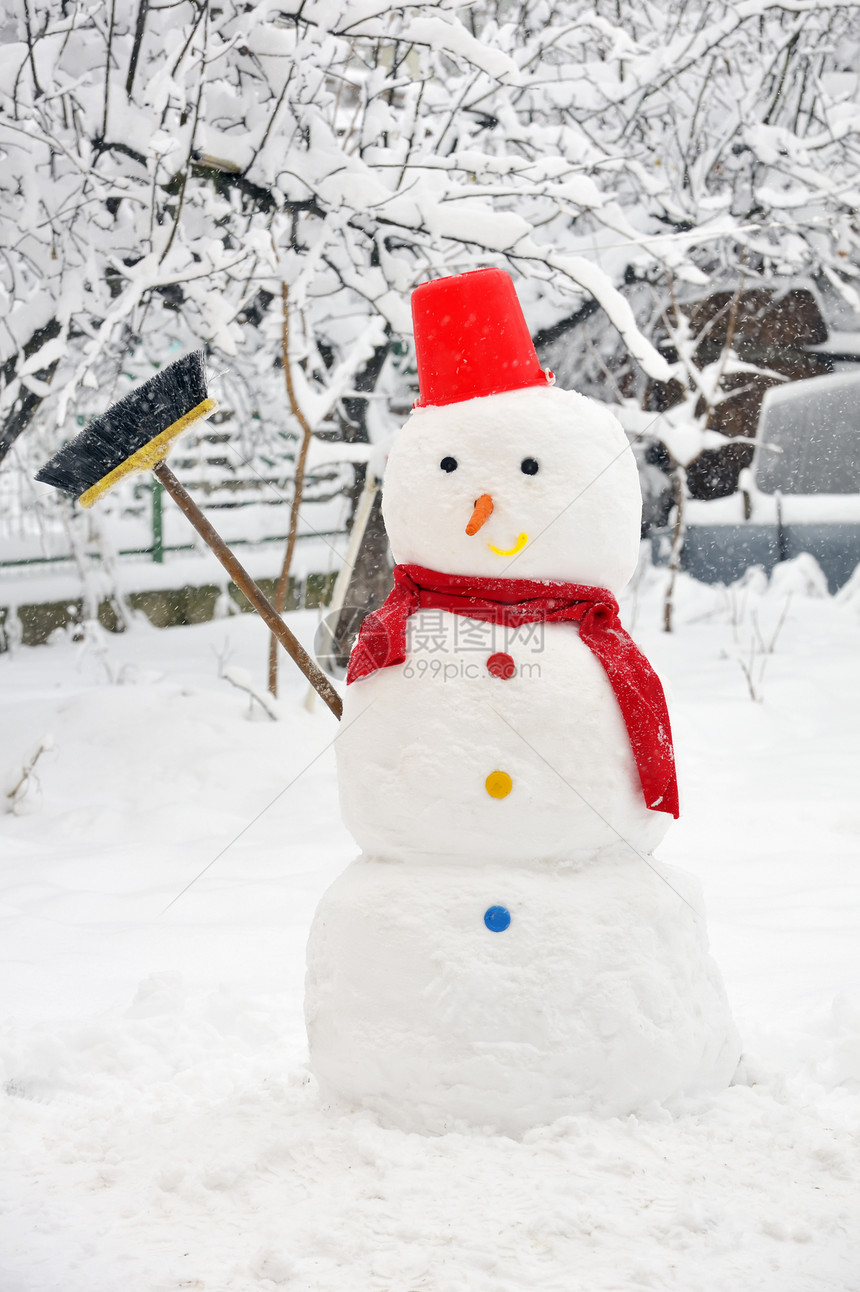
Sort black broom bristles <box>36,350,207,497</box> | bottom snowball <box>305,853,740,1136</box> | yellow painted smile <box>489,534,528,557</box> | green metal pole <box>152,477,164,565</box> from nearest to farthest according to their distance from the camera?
bottom snowball <box>305,853,740,1136</box> < yellow painted smile <box>489,534,528,557</box> < black broom bristles <box>36,350,207,497</box> < green metal pole <box>152,477,164,565</box>

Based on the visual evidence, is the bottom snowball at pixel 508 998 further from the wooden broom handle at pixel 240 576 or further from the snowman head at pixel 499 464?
the snowman head at pixel 499 464

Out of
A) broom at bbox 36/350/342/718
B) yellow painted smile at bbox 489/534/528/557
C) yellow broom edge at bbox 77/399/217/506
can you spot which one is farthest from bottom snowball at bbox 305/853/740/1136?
yellow broom edge at bbox 77/399/217/506

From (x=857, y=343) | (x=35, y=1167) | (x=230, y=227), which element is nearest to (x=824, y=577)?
(x=857, y=343)

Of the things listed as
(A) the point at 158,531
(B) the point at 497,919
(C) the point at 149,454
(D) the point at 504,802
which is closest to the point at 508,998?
(B) the point at 497,919

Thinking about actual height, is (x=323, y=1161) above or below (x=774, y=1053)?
above

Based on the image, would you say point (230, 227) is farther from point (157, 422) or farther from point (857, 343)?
point (857, 343)

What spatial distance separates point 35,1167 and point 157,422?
1.47 metres

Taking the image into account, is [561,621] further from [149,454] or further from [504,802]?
[149,454]

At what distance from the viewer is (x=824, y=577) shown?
9.05 metres

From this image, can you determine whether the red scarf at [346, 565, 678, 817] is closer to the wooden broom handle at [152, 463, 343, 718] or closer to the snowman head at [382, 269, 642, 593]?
the snowman head at [382, 269, 642, 593]

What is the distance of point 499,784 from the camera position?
6.50 feet

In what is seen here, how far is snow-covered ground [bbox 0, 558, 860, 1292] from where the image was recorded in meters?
1.65

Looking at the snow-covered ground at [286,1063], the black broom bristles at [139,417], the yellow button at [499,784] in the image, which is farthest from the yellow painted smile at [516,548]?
the snow-covered ground at [286,1063]

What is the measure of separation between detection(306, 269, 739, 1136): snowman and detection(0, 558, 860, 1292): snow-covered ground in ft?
0.41
